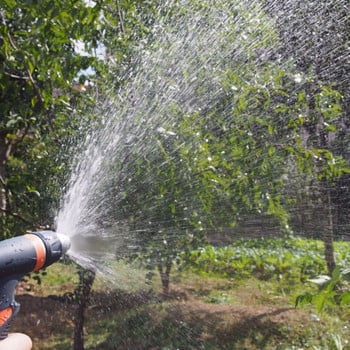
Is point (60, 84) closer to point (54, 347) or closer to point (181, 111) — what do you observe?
point (181, 111)

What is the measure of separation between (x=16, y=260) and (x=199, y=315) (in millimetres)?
3306

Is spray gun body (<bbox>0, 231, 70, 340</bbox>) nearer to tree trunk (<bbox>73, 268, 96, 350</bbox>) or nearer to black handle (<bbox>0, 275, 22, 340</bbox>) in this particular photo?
black handle (<bbox>0, 275, 22, 340</bbox>)

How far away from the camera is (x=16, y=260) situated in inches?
46.9

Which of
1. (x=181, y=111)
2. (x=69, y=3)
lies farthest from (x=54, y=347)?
(x=69, y=3)

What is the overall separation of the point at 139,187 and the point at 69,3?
104 cm

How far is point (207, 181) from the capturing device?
2518 mm

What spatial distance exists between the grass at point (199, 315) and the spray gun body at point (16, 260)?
62.2 inches

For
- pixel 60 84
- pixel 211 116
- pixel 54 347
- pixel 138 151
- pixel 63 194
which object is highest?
pixel 60 84

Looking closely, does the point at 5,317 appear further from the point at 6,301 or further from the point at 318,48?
the point at 318,48

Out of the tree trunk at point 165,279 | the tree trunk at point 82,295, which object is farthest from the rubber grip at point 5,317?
the tree trunk at point 165,279

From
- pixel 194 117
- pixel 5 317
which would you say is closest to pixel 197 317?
pixel 194 117

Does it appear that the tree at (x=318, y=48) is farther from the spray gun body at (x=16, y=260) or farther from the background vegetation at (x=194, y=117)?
the spray gun body at (x=16, y=260)

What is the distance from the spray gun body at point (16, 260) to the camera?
118 centimetres

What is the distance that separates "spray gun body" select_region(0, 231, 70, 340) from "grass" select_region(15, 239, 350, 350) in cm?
158
